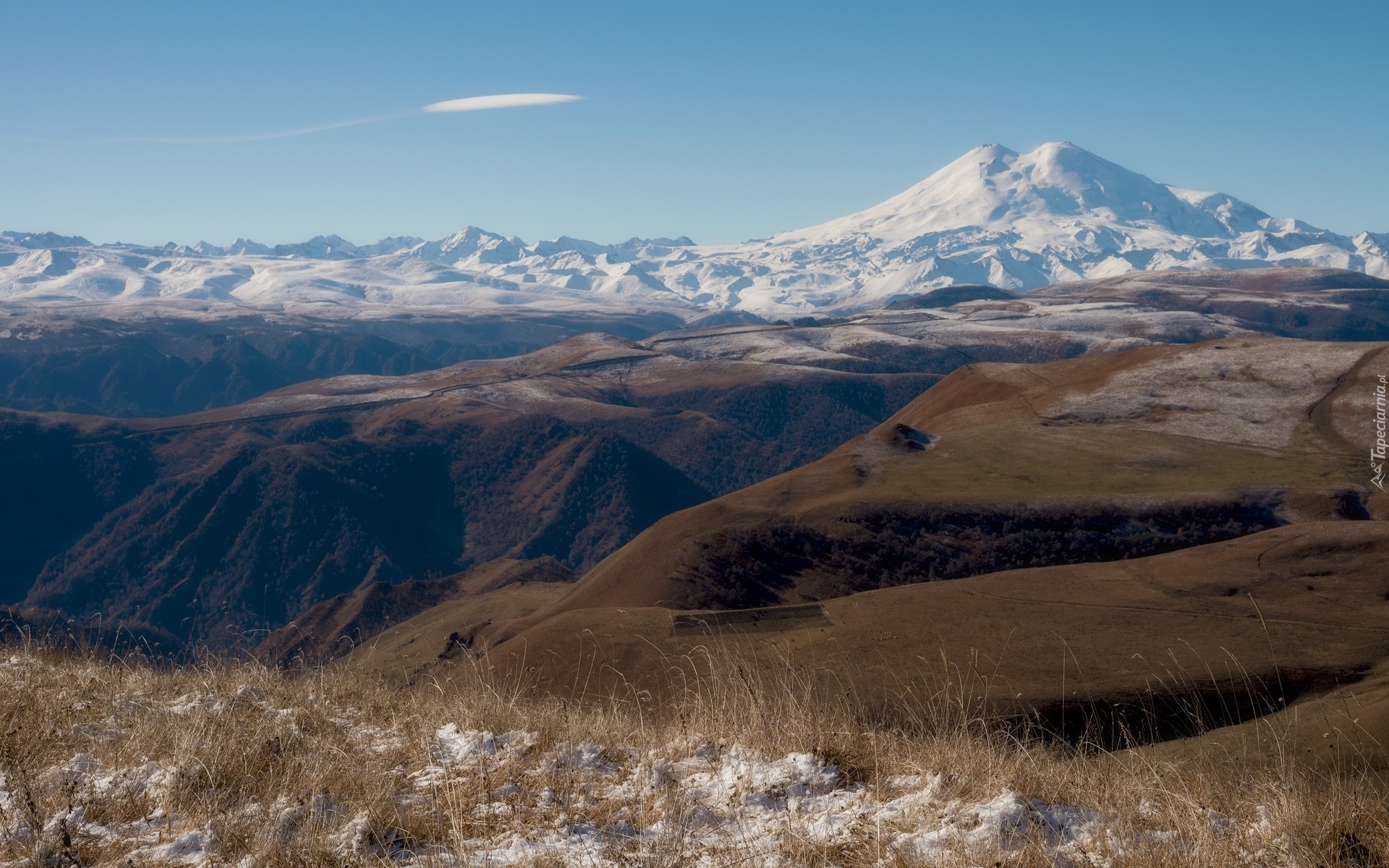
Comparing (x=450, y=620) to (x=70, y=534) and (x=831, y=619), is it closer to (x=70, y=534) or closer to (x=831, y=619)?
(x=831, y=619)

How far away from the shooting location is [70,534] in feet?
558

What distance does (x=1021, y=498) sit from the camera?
164 feet

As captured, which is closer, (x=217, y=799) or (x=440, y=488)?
(x=217, y=799)

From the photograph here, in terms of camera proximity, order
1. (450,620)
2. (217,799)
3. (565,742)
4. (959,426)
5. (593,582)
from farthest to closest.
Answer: (959,426) < (450,620) < (593,582) < (565,742) < (217,799)

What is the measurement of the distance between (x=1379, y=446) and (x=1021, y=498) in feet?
76.0

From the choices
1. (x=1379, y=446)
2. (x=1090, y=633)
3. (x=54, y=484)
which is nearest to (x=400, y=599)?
(x=1090, y=633)

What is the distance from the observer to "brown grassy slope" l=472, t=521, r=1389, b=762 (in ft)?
75.1

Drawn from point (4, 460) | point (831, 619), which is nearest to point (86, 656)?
point (831, 619)

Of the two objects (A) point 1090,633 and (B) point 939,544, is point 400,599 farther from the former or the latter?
(A) point 1090,633

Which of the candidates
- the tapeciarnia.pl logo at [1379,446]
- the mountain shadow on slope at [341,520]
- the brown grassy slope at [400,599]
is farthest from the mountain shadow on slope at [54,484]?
the tapeciarnia.pl logo at [1379,446]

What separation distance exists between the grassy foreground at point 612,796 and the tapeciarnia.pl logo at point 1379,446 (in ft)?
170

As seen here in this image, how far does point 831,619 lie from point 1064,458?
96.3ft

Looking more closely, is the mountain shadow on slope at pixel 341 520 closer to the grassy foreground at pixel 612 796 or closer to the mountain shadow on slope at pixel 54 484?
the mountain shadow on slope at pixel 54 484

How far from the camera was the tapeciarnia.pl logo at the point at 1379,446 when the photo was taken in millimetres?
50219
